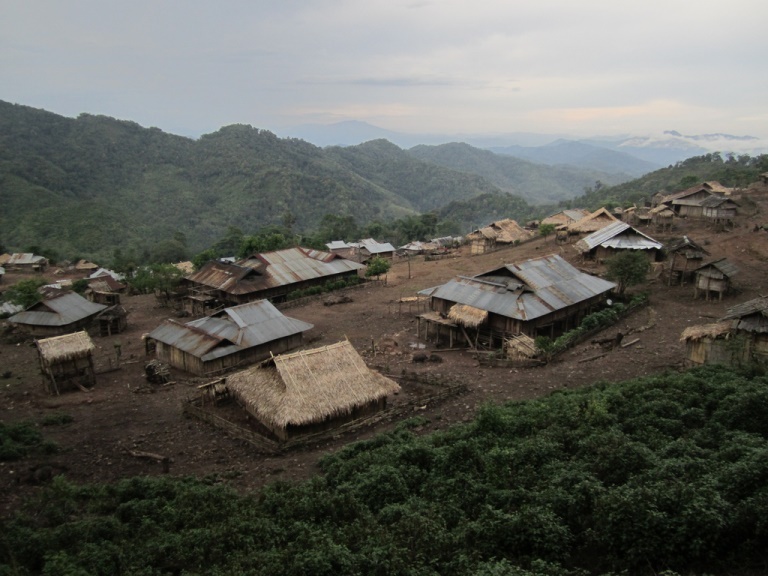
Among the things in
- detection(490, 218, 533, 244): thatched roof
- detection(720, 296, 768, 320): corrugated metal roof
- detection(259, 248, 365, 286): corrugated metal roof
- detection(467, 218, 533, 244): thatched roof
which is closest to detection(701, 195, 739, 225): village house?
detection(467, 218, 533, 244): thatched roof

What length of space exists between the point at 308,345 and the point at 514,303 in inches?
465

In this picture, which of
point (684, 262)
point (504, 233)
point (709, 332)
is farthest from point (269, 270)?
point (709, 332)

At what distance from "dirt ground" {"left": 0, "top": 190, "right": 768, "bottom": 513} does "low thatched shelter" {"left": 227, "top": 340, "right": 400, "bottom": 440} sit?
918 mm

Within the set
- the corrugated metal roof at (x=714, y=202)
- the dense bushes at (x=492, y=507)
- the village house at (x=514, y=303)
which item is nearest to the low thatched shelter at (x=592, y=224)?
the corrugated metal roof at (x=714, y=202)

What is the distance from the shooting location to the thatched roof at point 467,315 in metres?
26.8

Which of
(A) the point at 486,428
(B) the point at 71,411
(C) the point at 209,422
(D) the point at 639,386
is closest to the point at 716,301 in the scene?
(D) the point at 639,386

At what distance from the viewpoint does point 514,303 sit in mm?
26906

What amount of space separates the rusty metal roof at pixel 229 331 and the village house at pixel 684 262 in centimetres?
2341

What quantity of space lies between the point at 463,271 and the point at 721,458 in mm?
38891

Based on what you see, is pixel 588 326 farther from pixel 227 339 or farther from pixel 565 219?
pixel 565 219

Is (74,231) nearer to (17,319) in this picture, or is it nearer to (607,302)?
(17,319)

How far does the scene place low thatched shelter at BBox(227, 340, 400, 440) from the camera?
60.0ft

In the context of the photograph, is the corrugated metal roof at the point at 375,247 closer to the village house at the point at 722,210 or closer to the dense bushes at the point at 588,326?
the village house at the point at 722,210

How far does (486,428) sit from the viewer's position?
15242 millimetres
